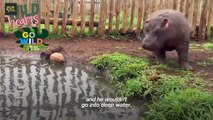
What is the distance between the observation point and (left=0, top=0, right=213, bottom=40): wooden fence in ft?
28.7

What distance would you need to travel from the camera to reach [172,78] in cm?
536

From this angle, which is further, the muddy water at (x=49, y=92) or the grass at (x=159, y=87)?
the muddy water at (x=49, y=92)

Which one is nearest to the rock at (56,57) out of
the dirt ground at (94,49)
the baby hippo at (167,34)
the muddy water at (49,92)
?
the muddy water at (49,92)

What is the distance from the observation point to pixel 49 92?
201 inches

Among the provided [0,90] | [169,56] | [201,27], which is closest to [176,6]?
[201,27]

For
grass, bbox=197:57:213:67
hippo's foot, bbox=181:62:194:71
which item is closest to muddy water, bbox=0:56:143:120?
hippo's foot, bbox=181:62:194:71

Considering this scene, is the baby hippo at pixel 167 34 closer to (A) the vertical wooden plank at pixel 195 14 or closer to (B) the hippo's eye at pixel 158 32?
(B) the hippo's eye at pixel 158 32

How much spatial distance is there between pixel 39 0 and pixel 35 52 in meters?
1.81

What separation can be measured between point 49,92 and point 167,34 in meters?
2.20

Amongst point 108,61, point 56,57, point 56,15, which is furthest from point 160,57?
point 56,15

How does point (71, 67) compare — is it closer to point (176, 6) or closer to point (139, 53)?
point (139, 53)

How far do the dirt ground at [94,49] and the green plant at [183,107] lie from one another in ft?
5.10

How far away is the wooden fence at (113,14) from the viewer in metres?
8.73

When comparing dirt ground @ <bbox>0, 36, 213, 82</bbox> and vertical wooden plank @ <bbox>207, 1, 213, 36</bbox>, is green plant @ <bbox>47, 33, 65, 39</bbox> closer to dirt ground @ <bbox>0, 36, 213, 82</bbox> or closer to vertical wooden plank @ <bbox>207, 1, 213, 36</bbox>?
dirt ground @ <bbox>0, 36, 213, 82</bbox>
